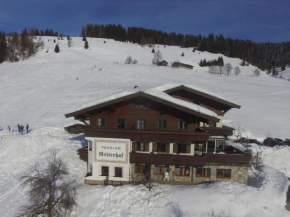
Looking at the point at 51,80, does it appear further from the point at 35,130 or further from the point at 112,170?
the point at 112,170

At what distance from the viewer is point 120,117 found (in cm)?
1917

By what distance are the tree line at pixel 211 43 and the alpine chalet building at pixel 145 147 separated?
13709 centimetres

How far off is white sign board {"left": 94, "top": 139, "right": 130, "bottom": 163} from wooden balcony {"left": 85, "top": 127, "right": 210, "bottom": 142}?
1.98 ft

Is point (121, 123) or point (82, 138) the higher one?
point (121, 123)

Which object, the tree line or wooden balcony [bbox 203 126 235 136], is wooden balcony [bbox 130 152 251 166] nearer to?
wooden balcony [bbox 203 126 235 136]

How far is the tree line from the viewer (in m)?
160

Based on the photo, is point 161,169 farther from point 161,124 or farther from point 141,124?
point 141,124

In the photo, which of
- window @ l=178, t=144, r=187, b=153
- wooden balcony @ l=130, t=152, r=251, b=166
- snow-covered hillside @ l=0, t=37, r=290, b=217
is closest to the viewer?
snow-covered hillside @ l=0, t=37, r=290, b=217

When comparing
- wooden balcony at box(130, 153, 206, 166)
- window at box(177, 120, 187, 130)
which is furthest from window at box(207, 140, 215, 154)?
window at box(177, 120, 187, 130)

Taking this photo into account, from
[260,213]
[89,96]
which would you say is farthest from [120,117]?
[89,96]

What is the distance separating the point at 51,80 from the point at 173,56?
3183 inches

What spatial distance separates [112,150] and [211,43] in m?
163

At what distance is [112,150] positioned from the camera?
18.9m

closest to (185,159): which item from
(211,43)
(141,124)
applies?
(141,124)
